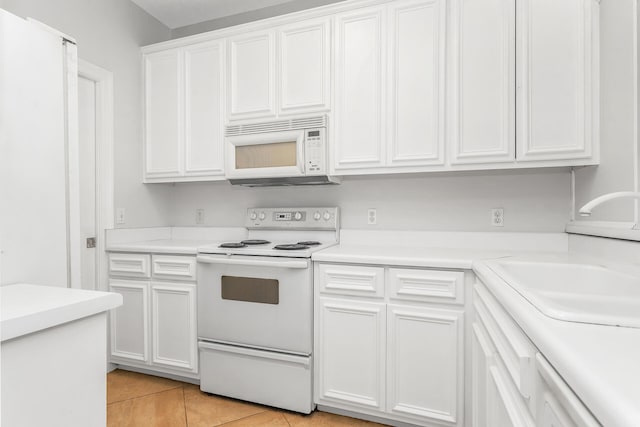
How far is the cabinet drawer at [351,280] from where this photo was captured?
1849 millimetres

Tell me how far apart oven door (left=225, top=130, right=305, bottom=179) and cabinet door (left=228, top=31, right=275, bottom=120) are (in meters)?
0.19

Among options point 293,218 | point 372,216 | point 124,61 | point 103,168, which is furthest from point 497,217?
point 124,61

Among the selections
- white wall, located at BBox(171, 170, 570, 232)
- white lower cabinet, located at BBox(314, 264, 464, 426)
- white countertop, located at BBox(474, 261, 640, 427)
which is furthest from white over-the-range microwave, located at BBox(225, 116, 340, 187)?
white countertop, located at BBox(474, 261, 640, 427)

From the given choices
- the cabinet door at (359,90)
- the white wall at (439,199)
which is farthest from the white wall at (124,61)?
the cabinet door at (359,90)

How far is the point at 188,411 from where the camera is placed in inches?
79.4

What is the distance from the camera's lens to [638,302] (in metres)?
0.89

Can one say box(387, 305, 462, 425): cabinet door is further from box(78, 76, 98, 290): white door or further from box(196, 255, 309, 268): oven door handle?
box(78, 76, 98, 290): white door

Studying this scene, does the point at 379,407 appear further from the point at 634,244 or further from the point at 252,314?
the point at 634,244

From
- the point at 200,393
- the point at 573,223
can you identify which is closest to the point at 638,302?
the point at 573,223

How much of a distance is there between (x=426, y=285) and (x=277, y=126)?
4.65 ft

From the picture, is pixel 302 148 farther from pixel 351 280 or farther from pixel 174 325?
pixel 174 325

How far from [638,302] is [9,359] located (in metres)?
1.53

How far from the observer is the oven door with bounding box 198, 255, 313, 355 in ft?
6.39

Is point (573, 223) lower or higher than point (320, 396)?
higher
